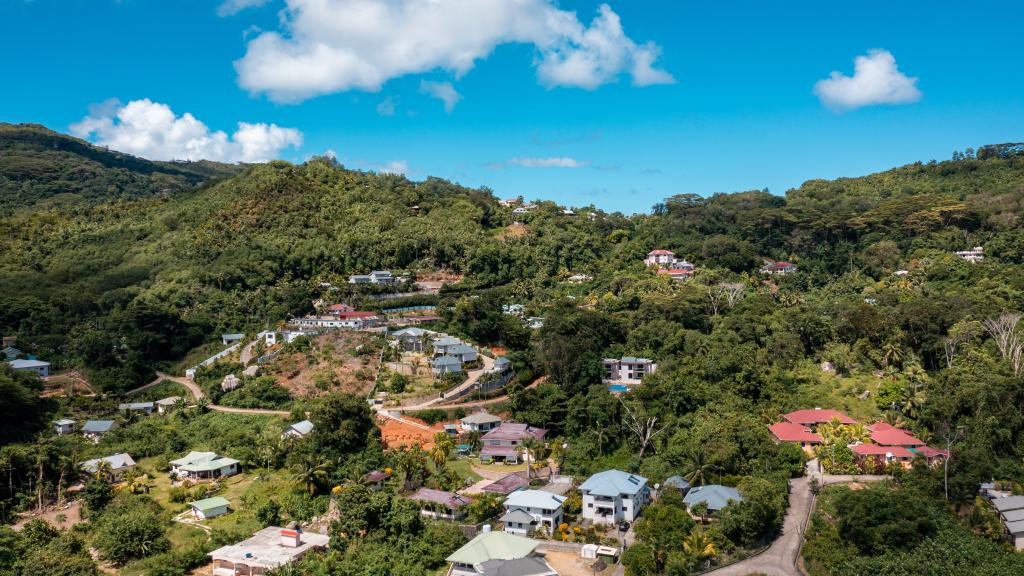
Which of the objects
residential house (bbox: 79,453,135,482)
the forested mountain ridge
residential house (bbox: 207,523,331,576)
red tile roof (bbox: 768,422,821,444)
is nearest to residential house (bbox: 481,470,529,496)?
residential house (bbox: 207,523,331,576)

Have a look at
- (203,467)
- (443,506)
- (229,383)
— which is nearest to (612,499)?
(443,506)

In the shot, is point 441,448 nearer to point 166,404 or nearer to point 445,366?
point 445,366

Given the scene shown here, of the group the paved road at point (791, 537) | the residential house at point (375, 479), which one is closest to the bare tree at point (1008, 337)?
Answer: the paved road at point (791, 537)

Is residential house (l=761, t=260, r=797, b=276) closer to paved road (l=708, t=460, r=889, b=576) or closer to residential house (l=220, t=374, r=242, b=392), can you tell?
paved road (l=708, t=460, r=889, b=576)

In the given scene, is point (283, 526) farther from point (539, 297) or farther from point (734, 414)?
point (539, 297)

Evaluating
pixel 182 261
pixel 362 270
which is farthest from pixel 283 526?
pixel 182 261
